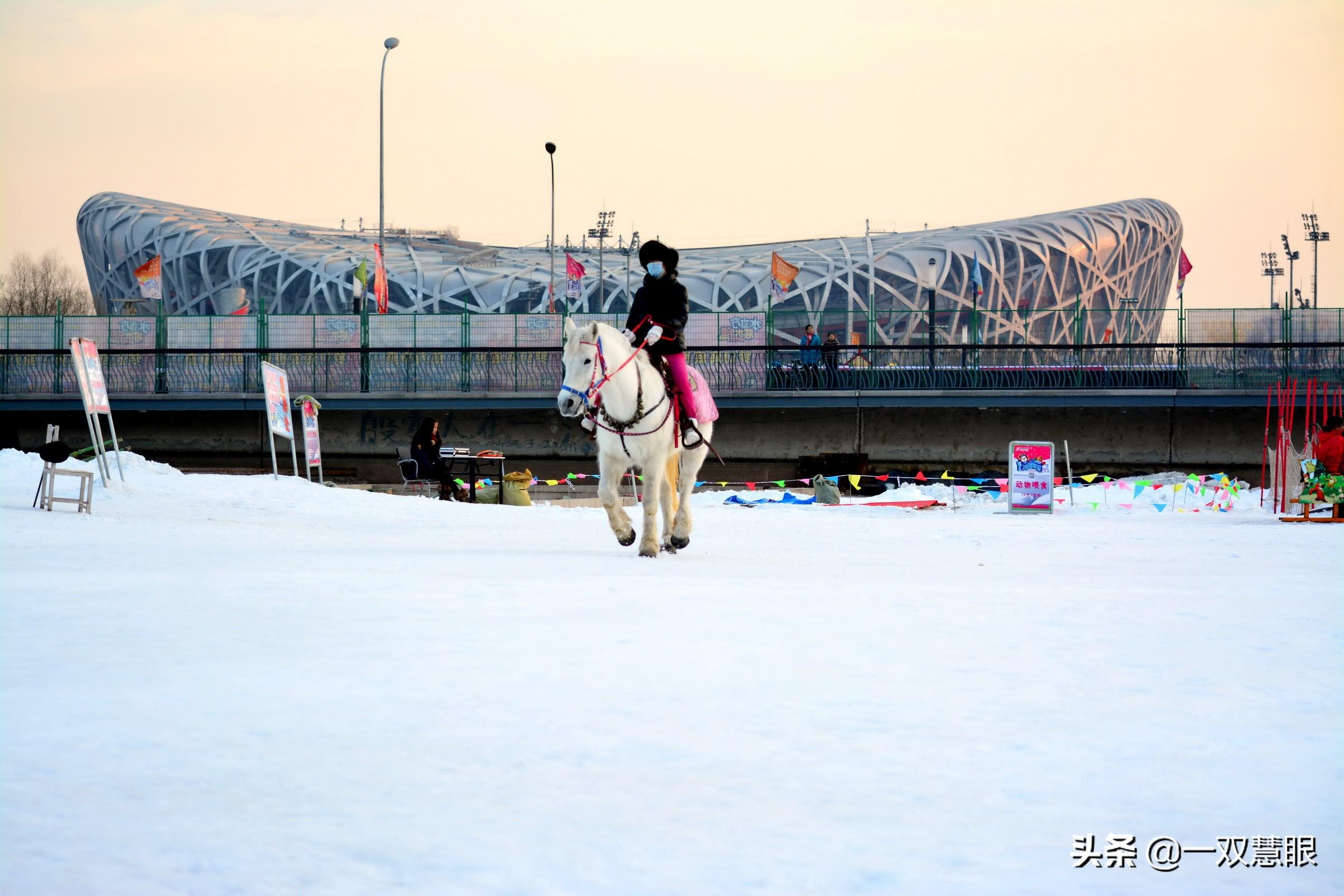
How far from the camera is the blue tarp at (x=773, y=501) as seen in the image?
24266 mm

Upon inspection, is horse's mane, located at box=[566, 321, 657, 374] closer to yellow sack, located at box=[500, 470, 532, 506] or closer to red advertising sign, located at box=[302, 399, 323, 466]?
yellow sack, located at box=[500, 470, 532, 506]

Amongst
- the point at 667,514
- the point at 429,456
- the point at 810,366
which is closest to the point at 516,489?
the point at 429,456

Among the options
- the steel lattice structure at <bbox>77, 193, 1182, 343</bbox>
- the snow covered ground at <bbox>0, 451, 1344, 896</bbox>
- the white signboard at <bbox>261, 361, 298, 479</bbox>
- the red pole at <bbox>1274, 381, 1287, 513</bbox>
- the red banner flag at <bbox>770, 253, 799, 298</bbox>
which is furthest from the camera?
the steel lattice structure at <bbox>77, 193, 1182, 343</bbox>

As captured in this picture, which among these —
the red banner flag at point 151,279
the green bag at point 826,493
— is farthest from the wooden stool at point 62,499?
the red banner flag at point 151,279

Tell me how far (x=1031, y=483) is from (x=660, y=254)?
11.7 m

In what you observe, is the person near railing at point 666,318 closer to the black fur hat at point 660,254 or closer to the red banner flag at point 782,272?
the black fur hat at point 660,254

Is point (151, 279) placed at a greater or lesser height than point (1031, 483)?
greater

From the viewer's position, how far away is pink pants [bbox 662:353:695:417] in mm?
12203

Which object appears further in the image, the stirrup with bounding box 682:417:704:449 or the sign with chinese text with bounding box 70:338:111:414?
the sign with chinese text with bounding box 70:338:111:414

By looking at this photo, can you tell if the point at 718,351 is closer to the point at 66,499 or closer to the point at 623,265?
the point at 66,499

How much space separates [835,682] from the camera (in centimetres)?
534

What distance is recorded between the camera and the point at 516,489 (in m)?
24.1

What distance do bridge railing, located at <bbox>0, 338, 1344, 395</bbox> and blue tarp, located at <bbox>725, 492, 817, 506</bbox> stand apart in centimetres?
738

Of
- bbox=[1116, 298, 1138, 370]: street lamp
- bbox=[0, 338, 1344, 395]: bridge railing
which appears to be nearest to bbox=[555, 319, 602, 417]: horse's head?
bbox=[0, 338, 1344, 395]: bridge railing
